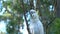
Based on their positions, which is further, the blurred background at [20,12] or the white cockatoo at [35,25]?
the blurred background at [20,12]

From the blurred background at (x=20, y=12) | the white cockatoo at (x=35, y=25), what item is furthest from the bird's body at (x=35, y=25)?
the blurred background at (x=20, y=12)

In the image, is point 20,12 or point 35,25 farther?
point 20,12

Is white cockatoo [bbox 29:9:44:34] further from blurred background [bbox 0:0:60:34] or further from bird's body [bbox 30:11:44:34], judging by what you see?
blurred background [bbox 0:0:60:34]

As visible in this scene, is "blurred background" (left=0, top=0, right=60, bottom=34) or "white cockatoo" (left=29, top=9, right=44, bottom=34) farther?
"blurred background" (left=0, top=0, right=60, bottom=34)

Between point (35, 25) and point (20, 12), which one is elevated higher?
point (35, 25)

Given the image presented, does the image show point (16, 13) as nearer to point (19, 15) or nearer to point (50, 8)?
point (19, 15)

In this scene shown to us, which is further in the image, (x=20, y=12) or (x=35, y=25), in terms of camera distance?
(x=20, y=12)

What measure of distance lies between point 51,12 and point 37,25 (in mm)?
2687

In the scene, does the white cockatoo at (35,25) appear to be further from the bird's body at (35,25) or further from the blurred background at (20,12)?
the blurred background at (20,12)

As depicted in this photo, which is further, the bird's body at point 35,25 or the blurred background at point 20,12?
the blurred background at point 20,12

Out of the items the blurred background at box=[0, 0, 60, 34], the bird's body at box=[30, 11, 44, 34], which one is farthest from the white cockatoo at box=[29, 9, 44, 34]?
the blurred background at box=[0, 0, 60, 34]

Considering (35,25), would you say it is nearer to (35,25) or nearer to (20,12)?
(35,25)

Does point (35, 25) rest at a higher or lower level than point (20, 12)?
higher

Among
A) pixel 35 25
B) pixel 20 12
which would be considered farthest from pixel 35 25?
pixel 20 12
